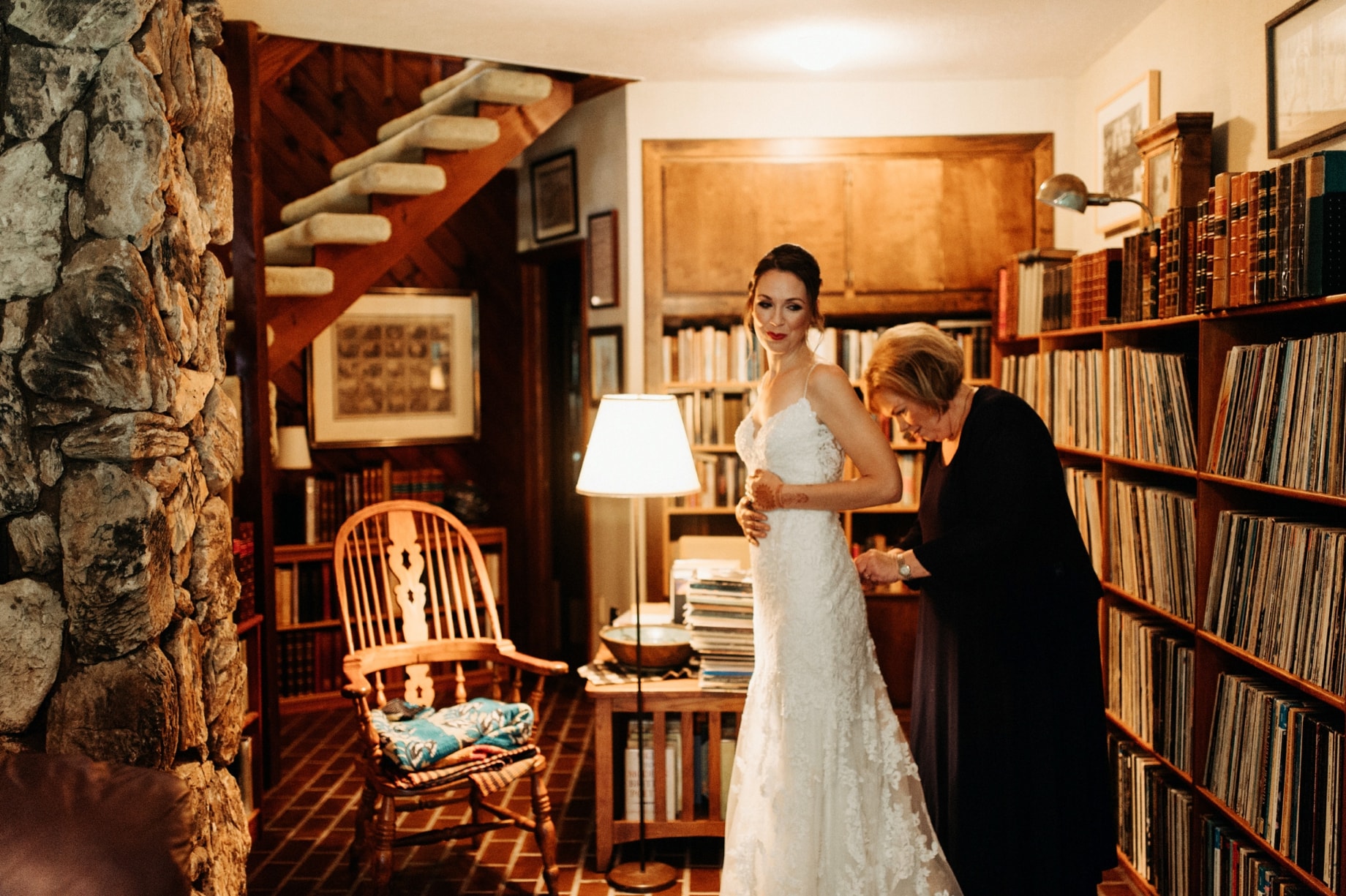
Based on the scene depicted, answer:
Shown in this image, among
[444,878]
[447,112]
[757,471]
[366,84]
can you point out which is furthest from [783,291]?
[366,84]

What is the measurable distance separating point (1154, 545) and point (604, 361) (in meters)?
2.87

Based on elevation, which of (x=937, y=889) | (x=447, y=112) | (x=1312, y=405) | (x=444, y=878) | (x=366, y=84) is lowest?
(x=444, y=878)

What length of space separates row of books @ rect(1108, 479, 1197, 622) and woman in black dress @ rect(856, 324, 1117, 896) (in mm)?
455

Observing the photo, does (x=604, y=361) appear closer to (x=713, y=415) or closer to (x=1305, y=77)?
(x=713, y=415)

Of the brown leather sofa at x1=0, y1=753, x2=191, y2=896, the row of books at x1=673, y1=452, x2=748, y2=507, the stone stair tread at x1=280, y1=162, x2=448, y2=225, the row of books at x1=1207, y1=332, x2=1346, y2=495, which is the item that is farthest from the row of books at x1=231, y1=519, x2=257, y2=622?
the row of books at x1=1207, y1=332, x2=1346, y2=495

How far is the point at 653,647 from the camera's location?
11.2 feet

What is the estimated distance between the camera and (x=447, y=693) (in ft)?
17.8

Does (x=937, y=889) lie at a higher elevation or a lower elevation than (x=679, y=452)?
lower

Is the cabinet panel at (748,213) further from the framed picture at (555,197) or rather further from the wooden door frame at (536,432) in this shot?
the wooden door frame at (536,432)

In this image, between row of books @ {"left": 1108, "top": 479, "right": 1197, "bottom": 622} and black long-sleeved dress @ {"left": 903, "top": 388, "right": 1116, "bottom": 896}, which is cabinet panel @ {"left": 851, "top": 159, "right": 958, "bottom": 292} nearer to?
row of books @ {"left": 1108, "top": 479, "right": 1197, "bottom": 622}

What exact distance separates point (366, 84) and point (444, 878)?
4.09 m

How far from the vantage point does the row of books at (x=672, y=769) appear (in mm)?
3416

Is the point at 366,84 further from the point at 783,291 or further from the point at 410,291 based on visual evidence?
the point at 783,291

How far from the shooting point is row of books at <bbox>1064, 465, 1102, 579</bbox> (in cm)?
349
